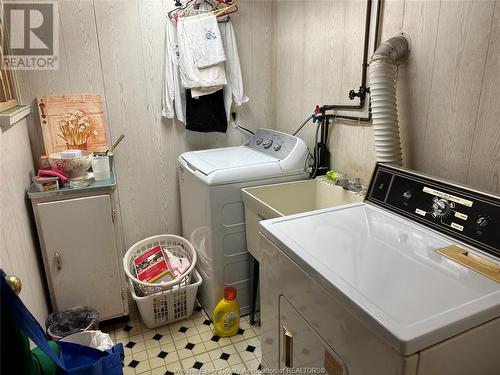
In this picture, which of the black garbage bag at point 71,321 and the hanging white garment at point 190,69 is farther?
the hanging white garment at point 190,69

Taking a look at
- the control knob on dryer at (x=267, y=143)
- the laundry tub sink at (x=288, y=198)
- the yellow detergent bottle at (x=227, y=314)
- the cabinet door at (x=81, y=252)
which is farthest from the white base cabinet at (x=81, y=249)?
the control knob on dryer at (x=267, y=143)

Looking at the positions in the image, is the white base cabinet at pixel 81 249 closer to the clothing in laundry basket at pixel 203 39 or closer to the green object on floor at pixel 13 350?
the clothing in laundry basket at pixel 203 39

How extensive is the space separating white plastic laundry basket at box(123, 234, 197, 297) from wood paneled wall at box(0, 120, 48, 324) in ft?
1.57

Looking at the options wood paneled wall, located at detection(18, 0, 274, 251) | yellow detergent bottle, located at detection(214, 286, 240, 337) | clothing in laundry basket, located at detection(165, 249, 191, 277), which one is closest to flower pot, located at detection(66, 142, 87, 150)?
wood paneled wall, located at detection(18, 0, 274, 251)

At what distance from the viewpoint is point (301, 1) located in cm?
227

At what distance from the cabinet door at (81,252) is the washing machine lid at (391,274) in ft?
3.71

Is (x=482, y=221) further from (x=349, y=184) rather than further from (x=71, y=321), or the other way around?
(x=71, y=321)

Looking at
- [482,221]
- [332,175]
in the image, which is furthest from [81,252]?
[482,221]

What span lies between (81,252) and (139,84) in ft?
3.84

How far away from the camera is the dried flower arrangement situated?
7.32 ft

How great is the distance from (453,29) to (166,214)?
213cm

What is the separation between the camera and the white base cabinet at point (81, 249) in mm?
1871

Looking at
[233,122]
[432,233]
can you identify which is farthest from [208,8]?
[432,233]

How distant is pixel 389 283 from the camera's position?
0.93m
